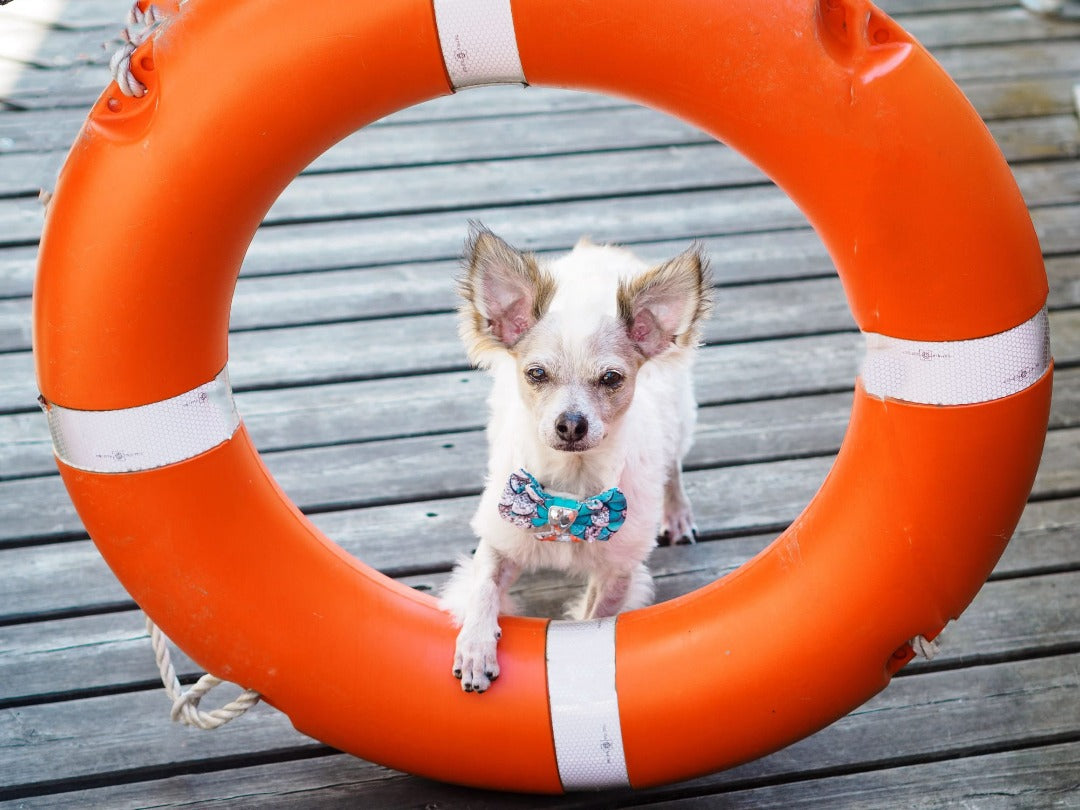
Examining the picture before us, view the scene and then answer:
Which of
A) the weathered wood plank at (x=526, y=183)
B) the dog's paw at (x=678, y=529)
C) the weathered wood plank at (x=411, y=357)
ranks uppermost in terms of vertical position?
the weathered wood plank at (x=526, y=183)

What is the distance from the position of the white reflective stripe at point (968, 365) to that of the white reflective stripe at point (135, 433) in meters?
1.06

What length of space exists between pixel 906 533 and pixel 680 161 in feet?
6.89

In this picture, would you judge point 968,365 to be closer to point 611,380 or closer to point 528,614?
point 611,380

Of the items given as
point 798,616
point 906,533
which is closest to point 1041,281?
point 906,533

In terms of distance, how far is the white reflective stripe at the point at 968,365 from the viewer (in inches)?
66.6

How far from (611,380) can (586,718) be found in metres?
0.54

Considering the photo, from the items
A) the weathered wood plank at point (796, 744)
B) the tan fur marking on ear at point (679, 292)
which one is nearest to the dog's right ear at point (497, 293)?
the tan fur marking on ear at point (679, 292)

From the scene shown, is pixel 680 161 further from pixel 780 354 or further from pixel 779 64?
pixel 779 64

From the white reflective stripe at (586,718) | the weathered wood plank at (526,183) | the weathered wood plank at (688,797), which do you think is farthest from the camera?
the weathered wood plank at (526,183)

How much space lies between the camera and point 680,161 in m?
3.61

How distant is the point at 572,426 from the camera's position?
1.81 meters

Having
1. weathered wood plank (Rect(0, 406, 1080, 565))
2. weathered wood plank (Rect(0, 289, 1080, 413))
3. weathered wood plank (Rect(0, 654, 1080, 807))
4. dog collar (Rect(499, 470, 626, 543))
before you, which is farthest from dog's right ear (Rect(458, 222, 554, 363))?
weathered wood plank (Rect(0, 289, 1080, 413))

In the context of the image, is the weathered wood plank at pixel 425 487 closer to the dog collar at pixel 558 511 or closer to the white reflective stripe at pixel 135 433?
the dog collar at pixel 558 511

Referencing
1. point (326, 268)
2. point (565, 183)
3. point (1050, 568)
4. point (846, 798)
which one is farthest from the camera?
point (565, 183)
